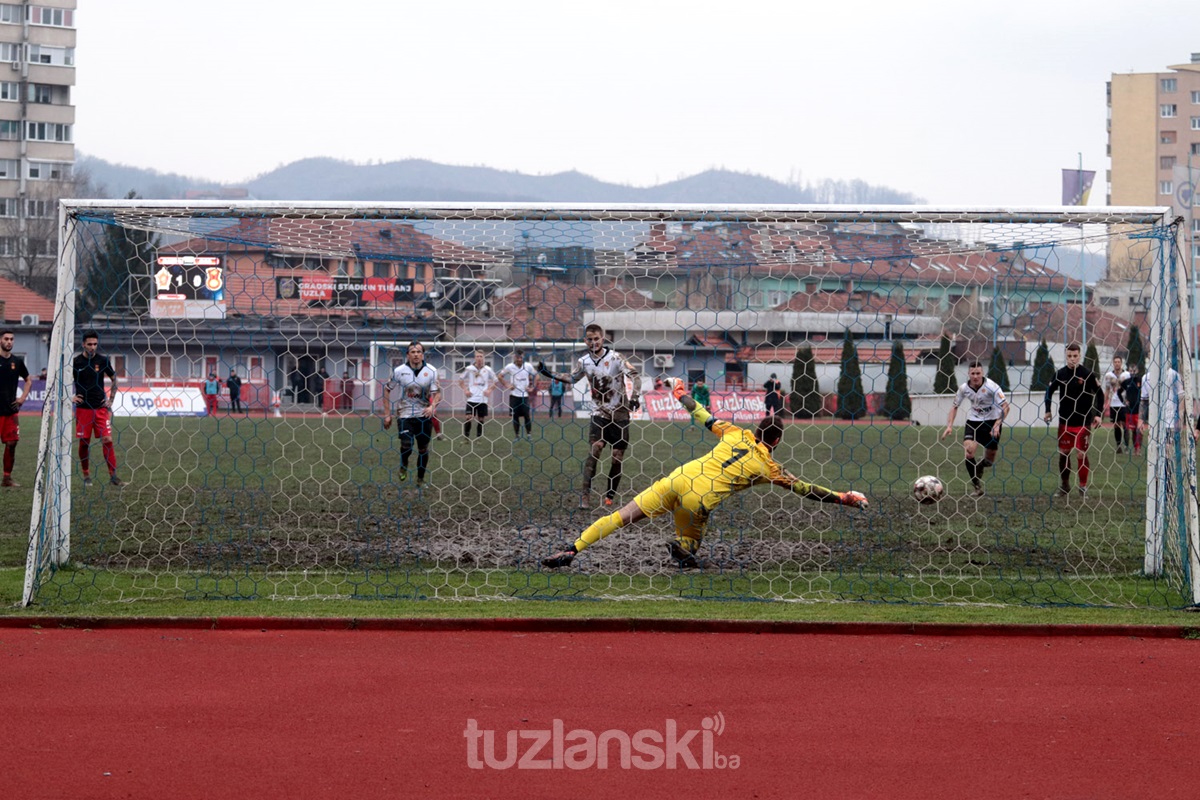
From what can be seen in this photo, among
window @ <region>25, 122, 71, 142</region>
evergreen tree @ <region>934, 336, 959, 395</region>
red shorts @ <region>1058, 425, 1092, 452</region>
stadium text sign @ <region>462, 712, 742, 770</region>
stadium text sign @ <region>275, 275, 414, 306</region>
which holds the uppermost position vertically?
window @ <region>25, 122, 71, 142</region>

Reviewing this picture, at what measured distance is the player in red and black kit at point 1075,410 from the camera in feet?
42.5

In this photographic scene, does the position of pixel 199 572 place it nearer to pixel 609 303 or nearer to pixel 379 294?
pixel 379 294

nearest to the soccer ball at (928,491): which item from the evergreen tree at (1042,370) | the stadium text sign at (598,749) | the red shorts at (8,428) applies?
the evergreen tree at (1042,370)

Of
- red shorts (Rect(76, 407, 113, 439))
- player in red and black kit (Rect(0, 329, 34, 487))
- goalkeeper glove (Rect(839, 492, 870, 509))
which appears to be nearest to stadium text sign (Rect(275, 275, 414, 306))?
goalkeeper glove (Rect(839, 492, 870, 509))

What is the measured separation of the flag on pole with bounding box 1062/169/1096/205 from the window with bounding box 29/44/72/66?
63283mm

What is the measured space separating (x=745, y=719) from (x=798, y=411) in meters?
5.81

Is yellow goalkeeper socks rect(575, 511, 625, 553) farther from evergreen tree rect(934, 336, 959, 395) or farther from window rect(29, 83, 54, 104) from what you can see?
window rect(29, 83, 54, 104)

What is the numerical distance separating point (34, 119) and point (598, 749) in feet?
299

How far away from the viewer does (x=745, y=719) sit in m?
5.75

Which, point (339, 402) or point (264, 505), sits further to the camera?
Result: point (339, 402)

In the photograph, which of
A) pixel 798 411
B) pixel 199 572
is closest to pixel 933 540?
pixel 798 411

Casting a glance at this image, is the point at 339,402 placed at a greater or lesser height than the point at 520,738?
greater

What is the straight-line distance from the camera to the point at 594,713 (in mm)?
5816

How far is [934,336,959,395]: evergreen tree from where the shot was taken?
12.0 metres
